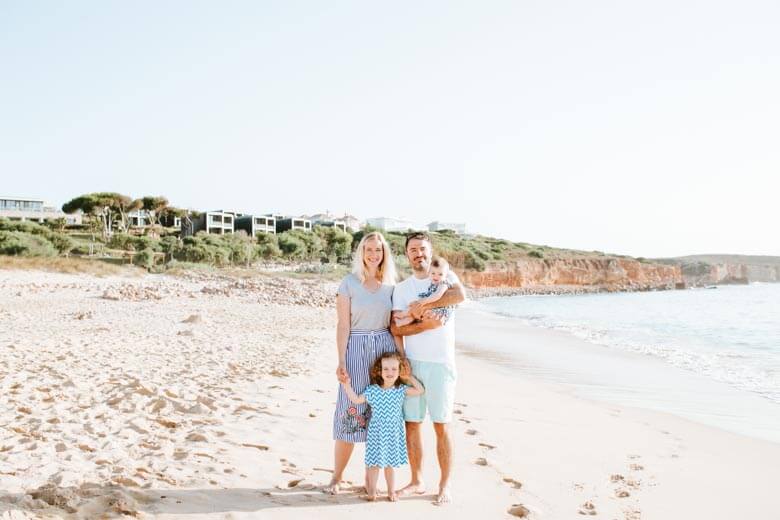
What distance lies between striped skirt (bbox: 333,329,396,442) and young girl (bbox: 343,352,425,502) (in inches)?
1.9

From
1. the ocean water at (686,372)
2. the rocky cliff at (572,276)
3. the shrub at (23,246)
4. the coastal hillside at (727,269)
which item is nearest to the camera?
the ocean water at (686,372)

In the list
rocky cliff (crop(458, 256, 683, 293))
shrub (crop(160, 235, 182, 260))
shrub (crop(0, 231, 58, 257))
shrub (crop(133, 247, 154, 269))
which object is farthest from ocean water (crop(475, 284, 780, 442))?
rocky cliff (crop(458, 256, 683, 293))

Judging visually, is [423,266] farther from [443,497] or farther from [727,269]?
[727,269]

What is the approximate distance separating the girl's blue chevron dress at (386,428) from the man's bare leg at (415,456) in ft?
0.26

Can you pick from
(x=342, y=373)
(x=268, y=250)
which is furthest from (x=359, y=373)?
(x=268, y=250)

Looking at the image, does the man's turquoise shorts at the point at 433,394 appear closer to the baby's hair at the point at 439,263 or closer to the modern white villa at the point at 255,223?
the baby's hair at the point at 439,263

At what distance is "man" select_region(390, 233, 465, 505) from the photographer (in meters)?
3.42

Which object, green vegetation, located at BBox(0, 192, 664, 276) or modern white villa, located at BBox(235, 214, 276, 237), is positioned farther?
modern white villa, located at BBox(235, 214, 276, 237)

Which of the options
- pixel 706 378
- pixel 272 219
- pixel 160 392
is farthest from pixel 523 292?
pixel 160 392

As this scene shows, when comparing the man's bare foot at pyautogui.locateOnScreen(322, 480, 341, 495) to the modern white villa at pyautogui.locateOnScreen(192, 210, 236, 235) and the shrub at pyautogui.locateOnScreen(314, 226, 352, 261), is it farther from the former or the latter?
the modern white villa at pyautogui.locateOnScreen(192, 210, 236, 235)

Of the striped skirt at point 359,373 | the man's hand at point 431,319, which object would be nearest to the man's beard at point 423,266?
the man's hand at point 431,319

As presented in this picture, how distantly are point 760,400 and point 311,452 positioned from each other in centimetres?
622

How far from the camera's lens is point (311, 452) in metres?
4.24

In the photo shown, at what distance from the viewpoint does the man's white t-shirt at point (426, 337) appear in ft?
11.4
